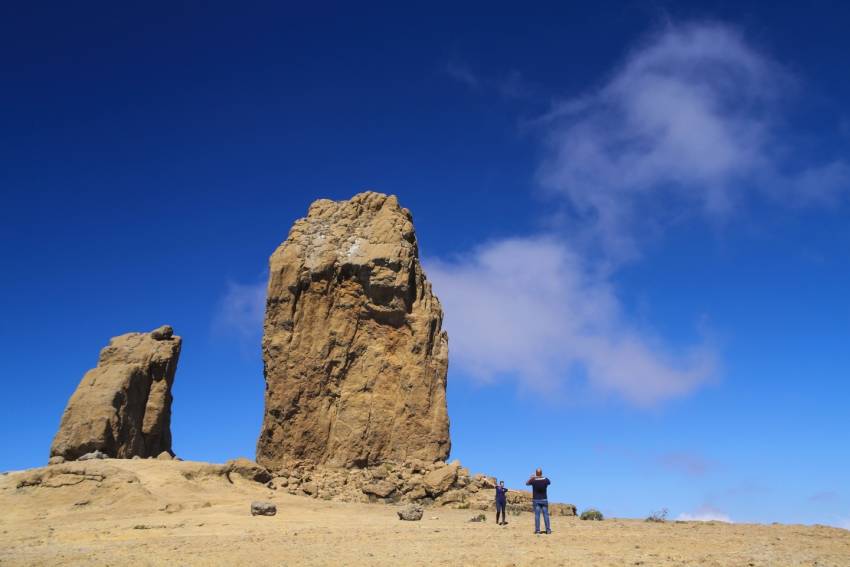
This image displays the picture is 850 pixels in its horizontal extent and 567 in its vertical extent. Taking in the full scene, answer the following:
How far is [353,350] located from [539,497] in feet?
42.7

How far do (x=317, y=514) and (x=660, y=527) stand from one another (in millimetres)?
Answer: 8724

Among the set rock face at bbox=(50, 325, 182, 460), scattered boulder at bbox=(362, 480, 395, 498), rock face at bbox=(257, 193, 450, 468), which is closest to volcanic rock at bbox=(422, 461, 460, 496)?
scattered boulder at bbox=(362, 480, 395, 498)

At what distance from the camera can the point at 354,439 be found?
995 inches

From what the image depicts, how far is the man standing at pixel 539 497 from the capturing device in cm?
1448

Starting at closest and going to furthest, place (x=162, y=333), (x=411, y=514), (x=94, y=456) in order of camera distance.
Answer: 1. (x=411, y=514)
2. (x=94, y=456)
3. (x=162, y=333)

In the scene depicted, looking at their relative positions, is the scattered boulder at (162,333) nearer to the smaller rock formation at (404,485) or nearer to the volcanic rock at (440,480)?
the smaller rock formation at (404,485)

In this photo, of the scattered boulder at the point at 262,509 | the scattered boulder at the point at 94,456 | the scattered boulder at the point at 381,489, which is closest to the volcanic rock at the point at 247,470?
the scattered boulder at the point at 381,489

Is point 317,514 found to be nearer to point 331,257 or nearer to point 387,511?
point 387,511

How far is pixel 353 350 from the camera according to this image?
2673 cm

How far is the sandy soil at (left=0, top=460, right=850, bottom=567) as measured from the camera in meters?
11.0

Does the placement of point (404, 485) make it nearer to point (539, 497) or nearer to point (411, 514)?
point (411, 514)

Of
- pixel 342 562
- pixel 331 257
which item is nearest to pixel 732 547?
pixel 342 562

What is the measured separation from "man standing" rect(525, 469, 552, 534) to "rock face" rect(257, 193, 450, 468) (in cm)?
1025

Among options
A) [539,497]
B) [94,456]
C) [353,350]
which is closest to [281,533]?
[539,497]
